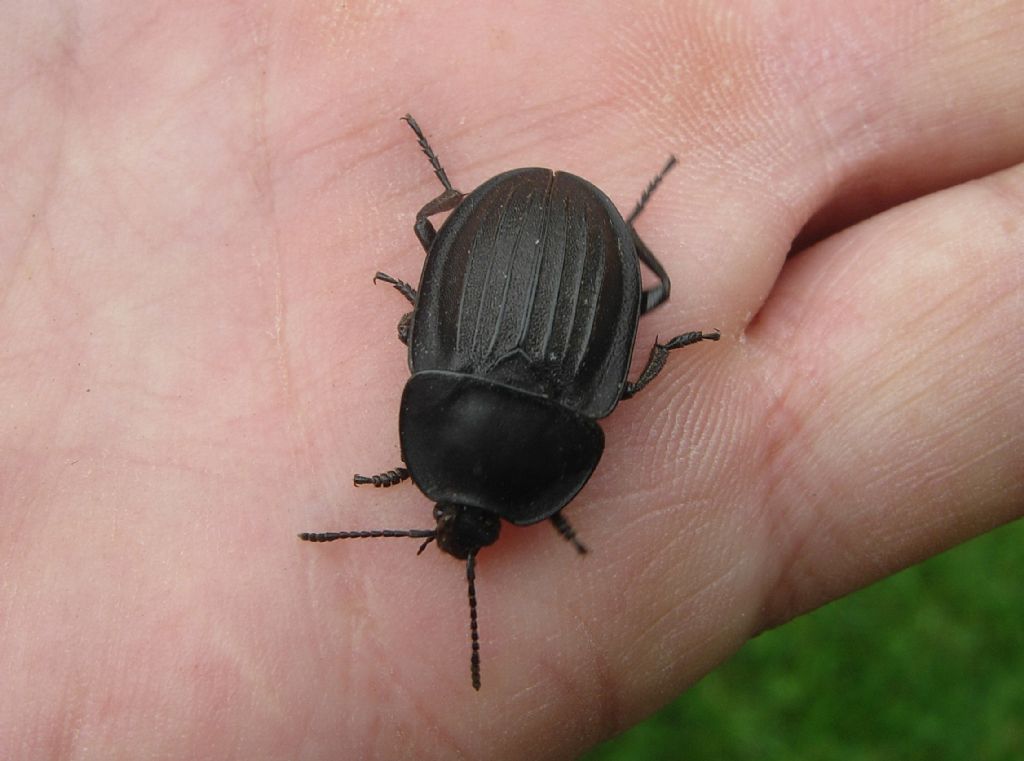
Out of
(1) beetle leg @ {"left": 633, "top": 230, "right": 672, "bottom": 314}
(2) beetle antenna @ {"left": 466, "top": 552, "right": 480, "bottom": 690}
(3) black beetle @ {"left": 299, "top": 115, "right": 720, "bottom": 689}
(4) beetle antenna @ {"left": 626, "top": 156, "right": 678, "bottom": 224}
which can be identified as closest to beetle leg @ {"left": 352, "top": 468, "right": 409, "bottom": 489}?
(3) black beetle @ {"left": 299, "top": 115, "right": 720, "bottom": 689}

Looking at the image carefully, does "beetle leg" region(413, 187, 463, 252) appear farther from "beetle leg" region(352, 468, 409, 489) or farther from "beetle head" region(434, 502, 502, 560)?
"beetle head" region(434, 502, 502, 560)

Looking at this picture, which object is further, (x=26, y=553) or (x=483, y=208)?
(x=483, y=208)

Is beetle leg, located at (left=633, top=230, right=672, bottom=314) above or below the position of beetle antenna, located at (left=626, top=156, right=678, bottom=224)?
below

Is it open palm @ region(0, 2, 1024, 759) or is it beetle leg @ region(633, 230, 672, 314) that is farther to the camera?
beetle leg @ region(633, 230, 672, 314)

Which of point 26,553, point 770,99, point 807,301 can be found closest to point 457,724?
point 26,553

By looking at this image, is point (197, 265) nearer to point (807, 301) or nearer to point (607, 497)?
point (607, 497)

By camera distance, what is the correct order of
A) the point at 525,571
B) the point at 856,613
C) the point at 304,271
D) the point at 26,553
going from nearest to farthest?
1. the point at 26,553
2. the point at 525,571
3. the point at 304,271
4. the point at 856,613

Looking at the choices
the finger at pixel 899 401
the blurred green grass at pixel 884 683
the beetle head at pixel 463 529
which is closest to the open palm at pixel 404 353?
the finger at pixel 899 401
